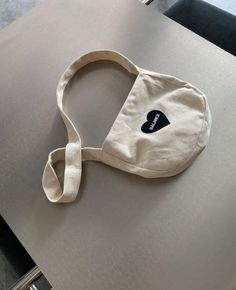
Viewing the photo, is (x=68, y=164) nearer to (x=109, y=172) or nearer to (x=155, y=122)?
(x=109, y=172)

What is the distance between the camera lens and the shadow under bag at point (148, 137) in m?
0.62

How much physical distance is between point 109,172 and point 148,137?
0.32ft

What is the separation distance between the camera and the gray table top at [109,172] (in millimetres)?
561

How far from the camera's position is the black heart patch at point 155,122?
25.5 inches

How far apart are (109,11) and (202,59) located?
26 centimetres

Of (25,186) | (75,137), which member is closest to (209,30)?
(75,137)

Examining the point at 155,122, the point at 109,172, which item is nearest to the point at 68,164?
the point at 109,172

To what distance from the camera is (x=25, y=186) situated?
665 millimetres

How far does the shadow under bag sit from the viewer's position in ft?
2.04

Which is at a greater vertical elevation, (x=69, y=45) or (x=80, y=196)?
(x=69, y=45)

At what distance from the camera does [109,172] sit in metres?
0.65

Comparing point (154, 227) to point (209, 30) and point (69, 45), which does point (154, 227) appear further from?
point (209, 30)

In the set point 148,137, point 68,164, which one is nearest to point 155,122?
point 148,137

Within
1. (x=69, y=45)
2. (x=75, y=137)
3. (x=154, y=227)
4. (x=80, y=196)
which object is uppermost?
(x=69, y=45)
